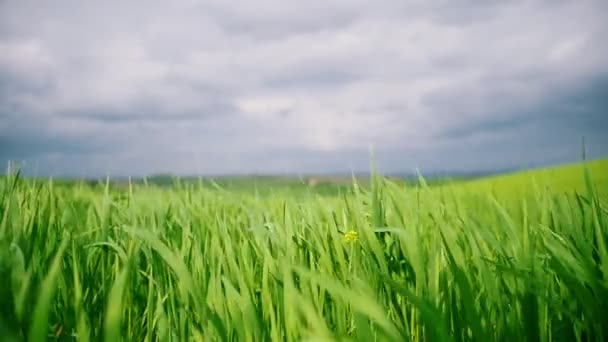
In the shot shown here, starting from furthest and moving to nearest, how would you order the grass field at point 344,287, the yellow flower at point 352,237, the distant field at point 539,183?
the distant field at point 539,183
the yellow flower at point 352,237
the grass field at point 344,287

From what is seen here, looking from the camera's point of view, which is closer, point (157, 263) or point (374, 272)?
point (374, 272)

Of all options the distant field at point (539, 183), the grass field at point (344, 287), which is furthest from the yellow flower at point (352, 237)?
the distant field at point (539, 183)

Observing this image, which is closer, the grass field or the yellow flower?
the grass field

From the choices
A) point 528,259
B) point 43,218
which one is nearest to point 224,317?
point 528,259

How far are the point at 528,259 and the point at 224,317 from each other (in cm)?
70

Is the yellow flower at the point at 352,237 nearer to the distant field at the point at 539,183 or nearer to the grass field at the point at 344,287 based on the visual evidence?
the grass field at the point at 344,287

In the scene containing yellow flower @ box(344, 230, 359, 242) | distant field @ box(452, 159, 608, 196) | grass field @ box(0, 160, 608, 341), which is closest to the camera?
grass field @ box(0, 160, 608, 341)

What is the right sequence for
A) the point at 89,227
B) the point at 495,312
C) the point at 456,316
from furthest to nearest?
the point at 89,227, the point at 495,312, the point at 456,316

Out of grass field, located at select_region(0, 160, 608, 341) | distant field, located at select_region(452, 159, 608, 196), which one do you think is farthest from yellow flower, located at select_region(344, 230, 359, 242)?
distant field, located at select_region(452, 159, 608, 196)

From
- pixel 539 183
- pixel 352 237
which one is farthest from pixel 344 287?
pixel 539 183

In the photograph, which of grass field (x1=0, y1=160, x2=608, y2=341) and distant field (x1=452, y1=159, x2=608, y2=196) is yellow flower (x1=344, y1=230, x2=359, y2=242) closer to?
grass field (x1=0, y1=160, x2=608, y2=341)

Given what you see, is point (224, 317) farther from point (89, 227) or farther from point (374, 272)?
point (89, 227)

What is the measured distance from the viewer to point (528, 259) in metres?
1.13

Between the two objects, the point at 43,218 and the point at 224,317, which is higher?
the point at 43,218
